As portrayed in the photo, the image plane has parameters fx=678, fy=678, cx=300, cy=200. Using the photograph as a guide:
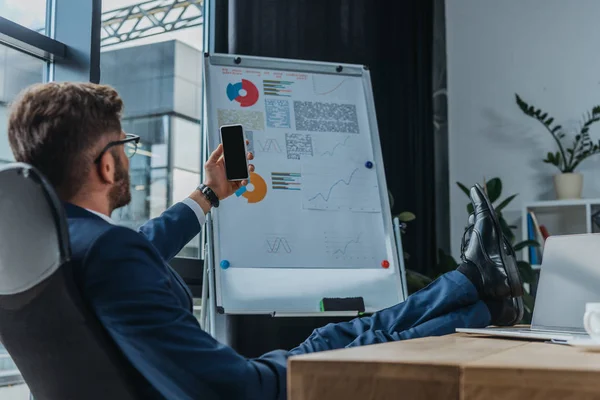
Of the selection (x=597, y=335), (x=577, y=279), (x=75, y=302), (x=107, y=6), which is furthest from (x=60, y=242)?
(x=107, y=6)

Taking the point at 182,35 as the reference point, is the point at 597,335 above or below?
below

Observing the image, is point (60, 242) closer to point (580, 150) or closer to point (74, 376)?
point (74, 376)

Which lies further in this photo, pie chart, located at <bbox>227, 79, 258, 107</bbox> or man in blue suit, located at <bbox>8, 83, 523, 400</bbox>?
pie chart, located at <bbox>227, 79, 258, 107</bbox>

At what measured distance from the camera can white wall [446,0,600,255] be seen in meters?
3.73

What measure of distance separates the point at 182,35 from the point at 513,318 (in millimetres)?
2017

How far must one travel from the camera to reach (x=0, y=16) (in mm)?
2104

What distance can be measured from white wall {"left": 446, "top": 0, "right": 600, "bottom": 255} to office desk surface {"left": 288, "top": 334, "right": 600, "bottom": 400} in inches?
125

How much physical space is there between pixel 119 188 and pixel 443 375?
2.46 feet

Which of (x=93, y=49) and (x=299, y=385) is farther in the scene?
(x=93, y=49)

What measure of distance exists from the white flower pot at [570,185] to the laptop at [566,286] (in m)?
2.37

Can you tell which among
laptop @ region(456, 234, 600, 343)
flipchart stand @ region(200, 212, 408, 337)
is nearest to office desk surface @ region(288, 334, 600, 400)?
laptop @ region(456, 234, 600, 343)

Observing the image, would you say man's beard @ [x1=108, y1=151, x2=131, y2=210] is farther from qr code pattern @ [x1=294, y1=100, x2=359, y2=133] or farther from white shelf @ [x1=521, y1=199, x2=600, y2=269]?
white shelf @ [x1=521, y1=199, x2=600, y2=269]

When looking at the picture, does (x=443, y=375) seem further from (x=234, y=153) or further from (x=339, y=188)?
(x=339, y=188)

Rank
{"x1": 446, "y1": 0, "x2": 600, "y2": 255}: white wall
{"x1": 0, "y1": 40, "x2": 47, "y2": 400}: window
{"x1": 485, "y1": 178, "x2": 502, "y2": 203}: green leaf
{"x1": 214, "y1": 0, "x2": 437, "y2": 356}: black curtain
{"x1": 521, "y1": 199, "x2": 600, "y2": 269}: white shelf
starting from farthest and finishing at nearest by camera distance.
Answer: {"x1": 446, "y1": 0, "x2": 600, "y2": 255}: white wall → {"x1": 485, "y1": 178, "x2": 502, "y2": 203}: green leaf → {"x1": 521, "y1": 199, "x2": 600, "y2": 269}: white shelf → {"x1": 214, "y1": 0, "x2": 437, "y2": 356}: black curtain → {"x1": 0, "y1": 40, "x2": 47, "y2": 400}: window
